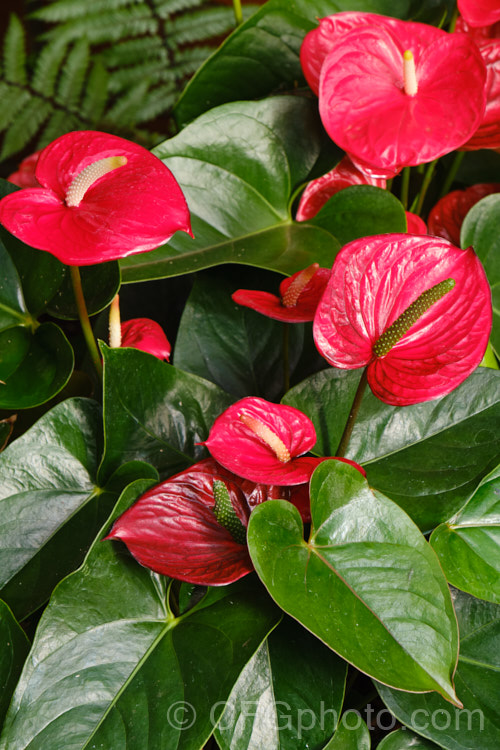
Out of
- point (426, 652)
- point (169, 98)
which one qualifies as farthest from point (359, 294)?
point (169, 98)

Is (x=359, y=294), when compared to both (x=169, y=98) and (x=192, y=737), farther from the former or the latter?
(x=169, y=98)

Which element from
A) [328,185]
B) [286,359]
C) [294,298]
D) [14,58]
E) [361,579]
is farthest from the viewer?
[14,58]

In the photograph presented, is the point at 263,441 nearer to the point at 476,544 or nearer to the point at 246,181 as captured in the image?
the point at 476,544

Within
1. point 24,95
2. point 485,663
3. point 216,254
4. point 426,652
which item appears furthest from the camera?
point 24,95

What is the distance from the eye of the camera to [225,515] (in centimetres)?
52

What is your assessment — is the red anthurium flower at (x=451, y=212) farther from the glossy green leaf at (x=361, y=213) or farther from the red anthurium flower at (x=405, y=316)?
the red anthurium flower at (x=405, y=316)

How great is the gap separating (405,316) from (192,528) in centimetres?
26

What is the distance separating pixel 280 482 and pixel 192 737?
21cm

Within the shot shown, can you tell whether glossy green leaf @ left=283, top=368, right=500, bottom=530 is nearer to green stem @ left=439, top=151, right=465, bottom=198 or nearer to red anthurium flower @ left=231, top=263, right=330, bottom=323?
red anthurium flower @ left=231, top=263, right=330, bottom=323

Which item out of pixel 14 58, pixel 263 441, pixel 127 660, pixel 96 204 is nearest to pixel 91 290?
pixel 96 204

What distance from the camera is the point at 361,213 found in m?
0.74

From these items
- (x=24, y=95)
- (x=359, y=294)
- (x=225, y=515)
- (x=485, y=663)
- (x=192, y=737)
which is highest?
(x=24, y=95)

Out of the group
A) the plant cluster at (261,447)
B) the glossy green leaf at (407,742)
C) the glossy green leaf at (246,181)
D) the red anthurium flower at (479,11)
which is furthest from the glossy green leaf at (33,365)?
the red anthurium flower at (479,11)

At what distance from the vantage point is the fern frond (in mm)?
1417
